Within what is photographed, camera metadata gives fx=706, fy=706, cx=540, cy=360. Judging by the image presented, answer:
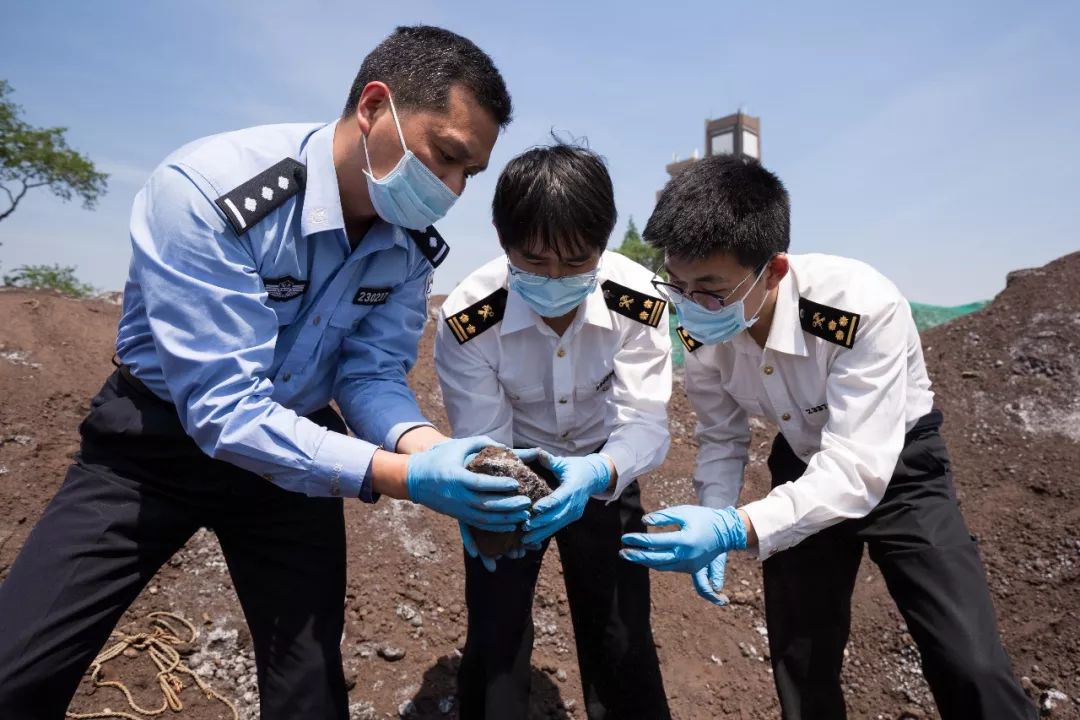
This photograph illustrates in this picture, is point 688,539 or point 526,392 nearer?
point 688,539

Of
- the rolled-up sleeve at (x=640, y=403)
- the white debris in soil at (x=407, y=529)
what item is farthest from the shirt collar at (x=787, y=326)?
the white debris in soil at (x=407, y=529)

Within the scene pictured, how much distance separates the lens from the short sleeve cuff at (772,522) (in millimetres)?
1935

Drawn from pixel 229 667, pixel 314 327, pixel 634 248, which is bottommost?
pixel 229 667

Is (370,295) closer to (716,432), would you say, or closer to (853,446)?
(716,432)

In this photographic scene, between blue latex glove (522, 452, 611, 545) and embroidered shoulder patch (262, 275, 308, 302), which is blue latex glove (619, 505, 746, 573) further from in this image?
embroidered shoulder patch (262, 275, 308, 302)

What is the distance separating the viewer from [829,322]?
2.11 m

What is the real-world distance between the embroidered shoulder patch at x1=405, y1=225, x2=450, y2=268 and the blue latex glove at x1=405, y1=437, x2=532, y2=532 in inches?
27.6

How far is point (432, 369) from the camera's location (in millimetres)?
5414

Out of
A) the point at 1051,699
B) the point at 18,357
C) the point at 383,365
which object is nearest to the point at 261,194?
the point at 383,365

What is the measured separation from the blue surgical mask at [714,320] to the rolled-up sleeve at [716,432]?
0.26 m

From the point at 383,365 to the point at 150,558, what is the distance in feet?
2.62

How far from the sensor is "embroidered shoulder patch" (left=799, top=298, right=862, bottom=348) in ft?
6.83

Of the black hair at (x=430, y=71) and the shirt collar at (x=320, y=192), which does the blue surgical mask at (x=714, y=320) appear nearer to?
the black hair at (x=430, y=71)

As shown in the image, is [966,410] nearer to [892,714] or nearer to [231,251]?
[892,714]
